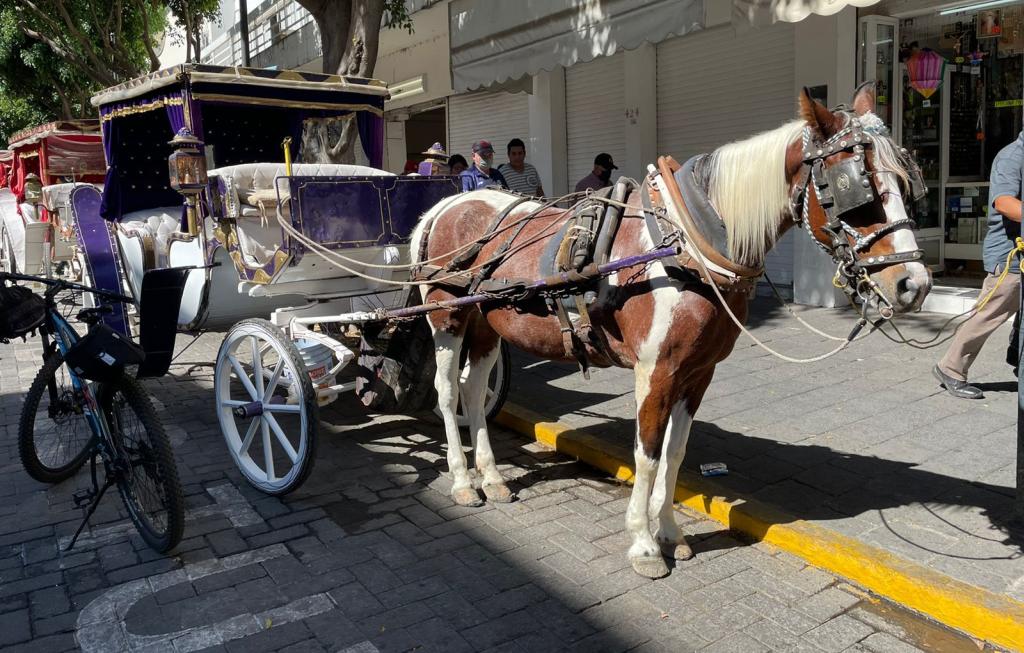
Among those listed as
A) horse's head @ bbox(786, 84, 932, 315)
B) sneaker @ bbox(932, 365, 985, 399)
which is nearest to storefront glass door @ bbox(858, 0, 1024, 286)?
sneaker @ bbox(932, 365, 985, 399)

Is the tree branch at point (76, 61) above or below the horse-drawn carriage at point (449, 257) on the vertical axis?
above

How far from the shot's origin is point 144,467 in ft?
12.7

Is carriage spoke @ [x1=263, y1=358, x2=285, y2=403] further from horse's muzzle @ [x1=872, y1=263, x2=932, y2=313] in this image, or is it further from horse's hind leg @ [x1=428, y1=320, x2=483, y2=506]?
horse's muzzle @ [x1=872, y1=263, x2=932, y2=313]

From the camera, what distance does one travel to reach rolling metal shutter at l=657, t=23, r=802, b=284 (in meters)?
9.43

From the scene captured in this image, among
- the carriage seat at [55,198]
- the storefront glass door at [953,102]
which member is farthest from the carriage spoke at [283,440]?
the carriage seat at [55,198]

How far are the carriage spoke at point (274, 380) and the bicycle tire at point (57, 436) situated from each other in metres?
0.99

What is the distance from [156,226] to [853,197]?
609 cm

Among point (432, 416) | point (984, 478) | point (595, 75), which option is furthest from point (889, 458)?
point (595, 75)

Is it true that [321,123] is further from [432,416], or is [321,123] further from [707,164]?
[707,164]

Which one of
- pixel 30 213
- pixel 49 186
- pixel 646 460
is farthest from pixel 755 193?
pixel 30 213

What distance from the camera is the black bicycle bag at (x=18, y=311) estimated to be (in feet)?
13.6

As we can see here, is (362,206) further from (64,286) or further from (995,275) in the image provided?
(995,275)

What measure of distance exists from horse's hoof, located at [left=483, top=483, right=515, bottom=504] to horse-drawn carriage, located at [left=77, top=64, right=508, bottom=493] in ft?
2.88

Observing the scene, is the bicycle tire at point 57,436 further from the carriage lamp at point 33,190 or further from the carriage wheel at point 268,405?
the carriage lamp at point 33,190
